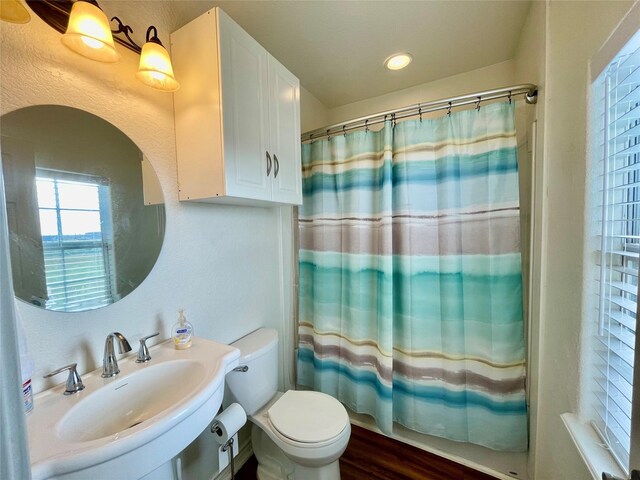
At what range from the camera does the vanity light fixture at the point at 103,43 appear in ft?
2.48

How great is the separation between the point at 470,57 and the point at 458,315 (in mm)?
1518

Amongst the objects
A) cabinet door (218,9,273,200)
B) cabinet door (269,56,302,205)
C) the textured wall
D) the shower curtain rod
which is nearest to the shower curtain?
the shower curtain rod

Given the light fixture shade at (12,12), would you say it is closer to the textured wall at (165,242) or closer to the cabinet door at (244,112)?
the textured wall at (165,242)

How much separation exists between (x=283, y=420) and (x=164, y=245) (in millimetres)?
998

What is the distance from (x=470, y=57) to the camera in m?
1.52

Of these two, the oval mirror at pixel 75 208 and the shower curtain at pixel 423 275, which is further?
the shower curtain at pixel 423 275

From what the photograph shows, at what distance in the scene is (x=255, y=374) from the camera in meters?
1.31

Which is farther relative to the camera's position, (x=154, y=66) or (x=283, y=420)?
(x=283, y=420)

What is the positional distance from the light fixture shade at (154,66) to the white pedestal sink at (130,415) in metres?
1.06

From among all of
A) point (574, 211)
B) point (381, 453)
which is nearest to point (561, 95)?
point (574, 211)

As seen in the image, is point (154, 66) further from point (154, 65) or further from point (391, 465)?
point (391, 465)

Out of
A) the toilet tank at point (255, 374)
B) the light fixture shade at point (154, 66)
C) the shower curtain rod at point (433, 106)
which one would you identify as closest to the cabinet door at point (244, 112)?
the light fixture shade at point (154, 66)

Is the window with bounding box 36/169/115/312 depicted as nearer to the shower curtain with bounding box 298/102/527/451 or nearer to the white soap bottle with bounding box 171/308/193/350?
the white soap bottle with bounding box 171/308/193/350

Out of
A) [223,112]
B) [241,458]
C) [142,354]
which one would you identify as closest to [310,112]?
[223,112]
